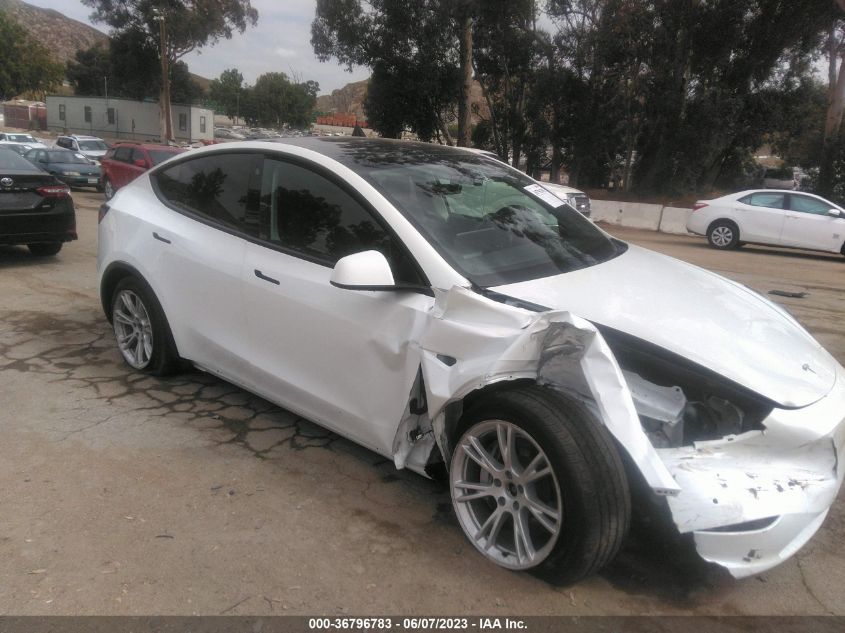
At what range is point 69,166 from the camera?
2052 centimetres

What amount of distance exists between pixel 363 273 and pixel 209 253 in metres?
1.42

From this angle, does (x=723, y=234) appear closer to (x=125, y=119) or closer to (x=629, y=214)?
(x=629, y=214)

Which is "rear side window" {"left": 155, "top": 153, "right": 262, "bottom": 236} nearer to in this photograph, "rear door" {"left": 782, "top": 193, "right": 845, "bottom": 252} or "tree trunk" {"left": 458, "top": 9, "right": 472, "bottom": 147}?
"rear door" {"left": 782, "top": 193, "right": 845, "bottom": 252}

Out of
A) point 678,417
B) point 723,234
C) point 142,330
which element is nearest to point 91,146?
point 723,234

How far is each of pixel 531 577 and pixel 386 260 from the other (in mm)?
1450

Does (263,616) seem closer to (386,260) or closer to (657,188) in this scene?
(386,260)

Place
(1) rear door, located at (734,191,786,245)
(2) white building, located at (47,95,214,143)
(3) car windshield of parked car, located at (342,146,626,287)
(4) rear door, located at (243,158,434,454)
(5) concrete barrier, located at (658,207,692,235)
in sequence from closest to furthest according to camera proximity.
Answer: (4) rear door, located at (243,158,434,454)
(3) car windshield of parked car, located at (342,146,626,287)
(1) rear door, located at (734,191,786,245)
(5) concrete barrier, located at (658,207,692,235)
(2) white building, located at (47,95,214,143)

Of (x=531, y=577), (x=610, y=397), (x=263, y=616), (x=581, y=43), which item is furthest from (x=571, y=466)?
(x=581, y=43)

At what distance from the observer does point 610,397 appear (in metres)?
2.35

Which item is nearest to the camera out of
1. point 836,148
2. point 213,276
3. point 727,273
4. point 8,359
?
point 213,276

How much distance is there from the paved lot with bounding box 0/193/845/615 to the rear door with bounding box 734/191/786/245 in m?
12.7

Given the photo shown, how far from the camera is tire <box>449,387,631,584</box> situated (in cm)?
233

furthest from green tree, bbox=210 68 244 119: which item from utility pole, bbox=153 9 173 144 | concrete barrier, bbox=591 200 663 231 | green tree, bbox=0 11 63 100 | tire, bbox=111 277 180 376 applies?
tire, bbox=111 277 180 376

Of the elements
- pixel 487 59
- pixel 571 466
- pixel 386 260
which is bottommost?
pixel 571 466
